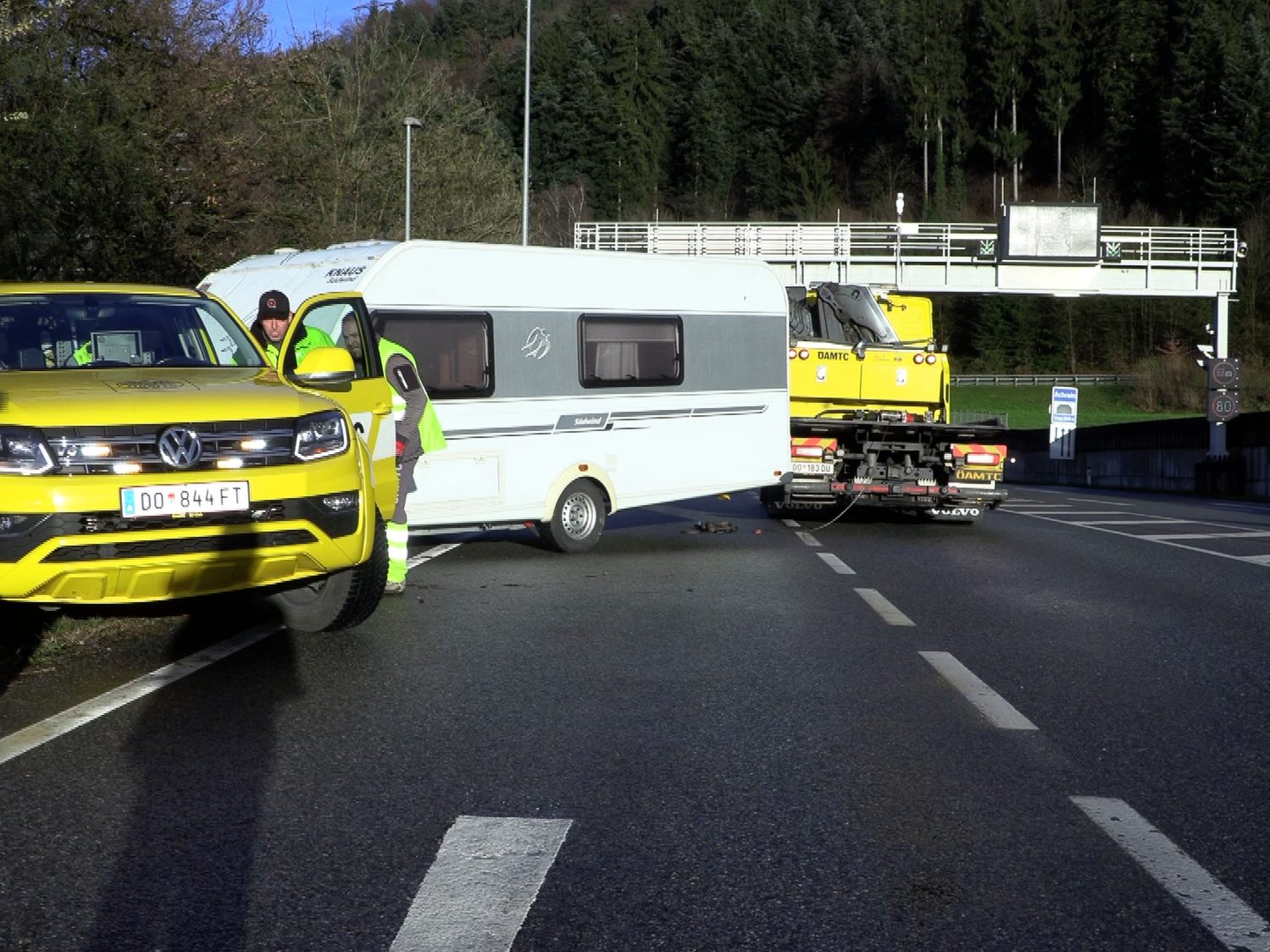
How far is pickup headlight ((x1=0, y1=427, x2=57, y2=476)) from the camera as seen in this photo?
21.6 ft

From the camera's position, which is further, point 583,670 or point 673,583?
point 673,583

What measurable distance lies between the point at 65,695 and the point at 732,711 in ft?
9.16

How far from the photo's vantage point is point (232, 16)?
2589 cm

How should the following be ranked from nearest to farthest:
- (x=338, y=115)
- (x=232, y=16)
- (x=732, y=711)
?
(x=732, y=711), (x=232, y=16), (x=338, y=115)

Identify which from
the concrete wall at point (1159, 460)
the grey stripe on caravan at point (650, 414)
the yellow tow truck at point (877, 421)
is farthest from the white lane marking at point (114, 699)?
the concrete wall at point (1159, 460)

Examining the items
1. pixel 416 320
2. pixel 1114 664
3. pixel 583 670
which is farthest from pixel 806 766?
pixel 416 320

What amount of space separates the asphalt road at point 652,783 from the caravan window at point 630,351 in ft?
14.6

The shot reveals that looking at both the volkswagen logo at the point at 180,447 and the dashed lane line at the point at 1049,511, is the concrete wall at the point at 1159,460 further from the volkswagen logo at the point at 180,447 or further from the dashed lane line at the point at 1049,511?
the volkswagen logo at the point at 180,447

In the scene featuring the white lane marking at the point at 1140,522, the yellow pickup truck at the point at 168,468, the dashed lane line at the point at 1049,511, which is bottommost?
the dashed lane line at the point at 1049,511

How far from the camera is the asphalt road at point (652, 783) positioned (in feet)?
12.8

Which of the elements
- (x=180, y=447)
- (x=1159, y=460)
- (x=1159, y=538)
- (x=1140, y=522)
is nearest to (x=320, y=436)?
(x=180, y=447)

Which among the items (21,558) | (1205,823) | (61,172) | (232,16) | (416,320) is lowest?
(1205,823)

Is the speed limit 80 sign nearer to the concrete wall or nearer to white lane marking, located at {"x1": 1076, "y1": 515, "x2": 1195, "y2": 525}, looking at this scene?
the concrete wall

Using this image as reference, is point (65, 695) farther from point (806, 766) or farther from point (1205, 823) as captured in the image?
point (1205, 823)
